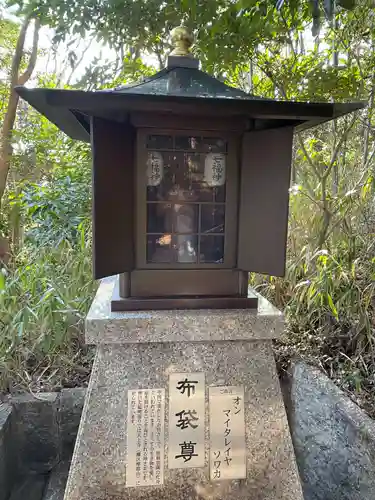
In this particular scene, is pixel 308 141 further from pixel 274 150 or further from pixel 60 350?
pixel 60 350

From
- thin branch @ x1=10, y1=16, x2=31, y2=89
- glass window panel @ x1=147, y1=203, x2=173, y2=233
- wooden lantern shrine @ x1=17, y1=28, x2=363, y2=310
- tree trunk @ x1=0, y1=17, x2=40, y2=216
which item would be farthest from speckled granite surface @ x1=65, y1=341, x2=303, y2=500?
thin branch @ x1=10, y1=16, x2=31, y2=89

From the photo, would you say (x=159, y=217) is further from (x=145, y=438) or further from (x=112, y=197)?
(x=145, y=438)

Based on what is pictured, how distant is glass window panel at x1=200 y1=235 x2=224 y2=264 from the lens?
5.50 feet

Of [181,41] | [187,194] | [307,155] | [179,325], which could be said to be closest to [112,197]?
[187,194]

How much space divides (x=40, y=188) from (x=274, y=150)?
2.16 metres

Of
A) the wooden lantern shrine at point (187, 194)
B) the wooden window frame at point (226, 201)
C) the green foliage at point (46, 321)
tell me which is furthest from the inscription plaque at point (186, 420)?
the green foliage at point (46, 321)

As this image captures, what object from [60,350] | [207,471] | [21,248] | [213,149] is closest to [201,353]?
[207,471]

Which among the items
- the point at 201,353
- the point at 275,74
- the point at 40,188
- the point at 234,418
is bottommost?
the point at 234,418

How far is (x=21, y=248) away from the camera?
3508mm

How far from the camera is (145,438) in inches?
62.3

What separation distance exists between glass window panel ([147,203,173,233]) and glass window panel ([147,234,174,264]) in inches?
1.2

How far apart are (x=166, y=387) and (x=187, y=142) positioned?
1.14 metres

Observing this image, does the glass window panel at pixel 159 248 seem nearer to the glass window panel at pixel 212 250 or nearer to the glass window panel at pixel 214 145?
the glass window panel at pixel 212 250

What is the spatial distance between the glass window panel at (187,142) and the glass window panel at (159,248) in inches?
16.3
